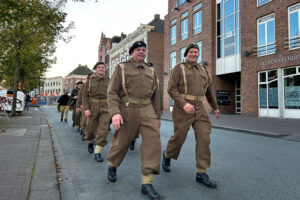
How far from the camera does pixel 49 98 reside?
45094 millimetres

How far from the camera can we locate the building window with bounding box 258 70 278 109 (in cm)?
1443

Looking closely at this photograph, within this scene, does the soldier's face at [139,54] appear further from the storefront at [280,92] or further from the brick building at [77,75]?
the brick building at [77,75]

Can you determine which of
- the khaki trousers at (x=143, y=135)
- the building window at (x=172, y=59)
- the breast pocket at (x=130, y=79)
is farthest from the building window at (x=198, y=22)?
the khaki trousers at (x=143, y=135)

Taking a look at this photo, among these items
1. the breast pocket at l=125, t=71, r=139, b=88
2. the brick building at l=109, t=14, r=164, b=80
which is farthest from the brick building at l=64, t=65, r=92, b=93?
the breast pocket at l=125, t=71, r=139, b=88

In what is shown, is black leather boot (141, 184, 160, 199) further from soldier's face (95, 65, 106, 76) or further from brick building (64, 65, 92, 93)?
brick building (64, 65, 92, 93)

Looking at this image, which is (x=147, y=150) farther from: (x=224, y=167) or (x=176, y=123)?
(x=224, y=167)

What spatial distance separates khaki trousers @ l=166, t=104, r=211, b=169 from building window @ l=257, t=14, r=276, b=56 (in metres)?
13.7

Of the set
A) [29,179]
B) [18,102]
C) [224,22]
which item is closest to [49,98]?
[18,102]

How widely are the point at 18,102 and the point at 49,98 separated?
3171 centimetres

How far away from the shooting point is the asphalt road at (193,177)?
2.69m

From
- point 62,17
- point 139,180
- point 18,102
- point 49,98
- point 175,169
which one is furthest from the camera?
point 49,98

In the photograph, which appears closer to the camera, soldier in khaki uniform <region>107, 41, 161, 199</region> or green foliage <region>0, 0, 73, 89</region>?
soldier in khaki uniform <region>107, 41, 161, 199</region>

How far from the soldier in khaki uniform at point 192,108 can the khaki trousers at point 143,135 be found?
0.49 meters

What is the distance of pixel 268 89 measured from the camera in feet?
48.6
